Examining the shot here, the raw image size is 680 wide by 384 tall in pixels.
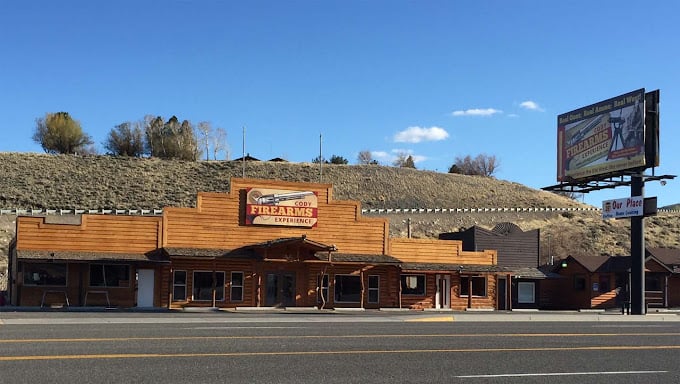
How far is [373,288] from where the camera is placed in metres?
39.7

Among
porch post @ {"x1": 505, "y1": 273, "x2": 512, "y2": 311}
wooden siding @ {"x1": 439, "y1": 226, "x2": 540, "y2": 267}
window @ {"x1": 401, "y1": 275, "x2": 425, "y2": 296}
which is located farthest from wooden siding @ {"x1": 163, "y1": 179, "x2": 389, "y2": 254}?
wooden siding @ {"x1": 439, "y1": 226, "x2": 540, "y2": 267}

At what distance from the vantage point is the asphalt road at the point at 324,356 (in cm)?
1073

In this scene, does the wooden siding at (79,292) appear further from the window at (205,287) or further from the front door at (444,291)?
the front door at (444,291)

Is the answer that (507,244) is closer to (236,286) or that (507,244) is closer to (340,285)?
(340,285)

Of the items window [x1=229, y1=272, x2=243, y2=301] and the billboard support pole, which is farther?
window [x1=229, y1=272, x2=243, y2=301]

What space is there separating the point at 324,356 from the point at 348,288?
26.4m

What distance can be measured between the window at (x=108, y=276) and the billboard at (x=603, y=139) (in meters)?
23.3

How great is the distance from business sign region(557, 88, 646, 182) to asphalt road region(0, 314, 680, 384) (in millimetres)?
18946

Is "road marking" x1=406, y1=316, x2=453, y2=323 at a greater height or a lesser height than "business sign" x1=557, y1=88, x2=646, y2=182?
lesser

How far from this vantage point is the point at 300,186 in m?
38.0

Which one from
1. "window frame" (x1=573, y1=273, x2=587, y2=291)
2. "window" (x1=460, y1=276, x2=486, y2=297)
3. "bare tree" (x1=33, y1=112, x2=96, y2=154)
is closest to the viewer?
"window" (x1=460, y1=276, x2=486, y2=297)

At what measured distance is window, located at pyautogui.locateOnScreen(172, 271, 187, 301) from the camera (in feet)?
118

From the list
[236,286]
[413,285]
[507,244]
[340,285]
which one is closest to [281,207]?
[236,286]

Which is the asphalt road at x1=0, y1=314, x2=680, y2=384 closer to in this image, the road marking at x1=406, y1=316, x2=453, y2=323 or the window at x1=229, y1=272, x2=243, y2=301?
the road marking at x1=406, y1=316, x2=453, y2=323
